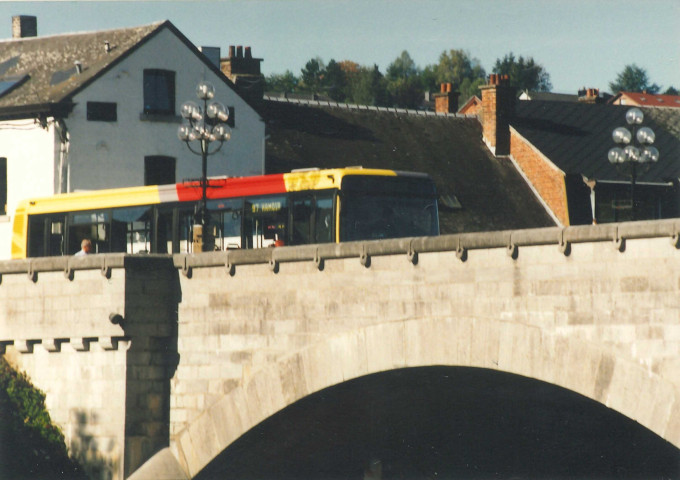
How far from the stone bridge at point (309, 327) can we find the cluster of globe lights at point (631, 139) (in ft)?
21.3

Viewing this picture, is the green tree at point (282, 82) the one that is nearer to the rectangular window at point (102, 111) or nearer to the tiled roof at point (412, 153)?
the tiled roof at point (412, 153)

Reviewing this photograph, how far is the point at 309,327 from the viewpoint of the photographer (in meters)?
20.2

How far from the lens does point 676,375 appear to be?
14930mm

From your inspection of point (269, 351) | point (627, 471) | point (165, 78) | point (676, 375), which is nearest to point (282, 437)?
point (269, 351)

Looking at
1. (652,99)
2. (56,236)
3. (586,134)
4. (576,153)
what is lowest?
(56,236)

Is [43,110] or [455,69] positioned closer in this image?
[43,110]

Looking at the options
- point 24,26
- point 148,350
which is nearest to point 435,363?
point 148,350

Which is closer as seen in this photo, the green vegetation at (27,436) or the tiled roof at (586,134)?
the green vegetation at (27,436)

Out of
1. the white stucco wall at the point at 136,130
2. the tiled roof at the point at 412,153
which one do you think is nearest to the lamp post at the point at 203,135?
the white stucco wall at the point at 136,130

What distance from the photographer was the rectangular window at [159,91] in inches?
1497

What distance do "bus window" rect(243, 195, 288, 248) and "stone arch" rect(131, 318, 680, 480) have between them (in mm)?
4999

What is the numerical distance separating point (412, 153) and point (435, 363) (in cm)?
2862

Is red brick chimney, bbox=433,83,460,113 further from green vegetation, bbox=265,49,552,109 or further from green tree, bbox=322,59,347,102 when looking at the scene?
green tree, bbox=322,59,347,102

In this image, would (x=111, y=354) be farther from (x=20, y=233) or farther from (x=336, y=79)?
(x=336, y=79)
